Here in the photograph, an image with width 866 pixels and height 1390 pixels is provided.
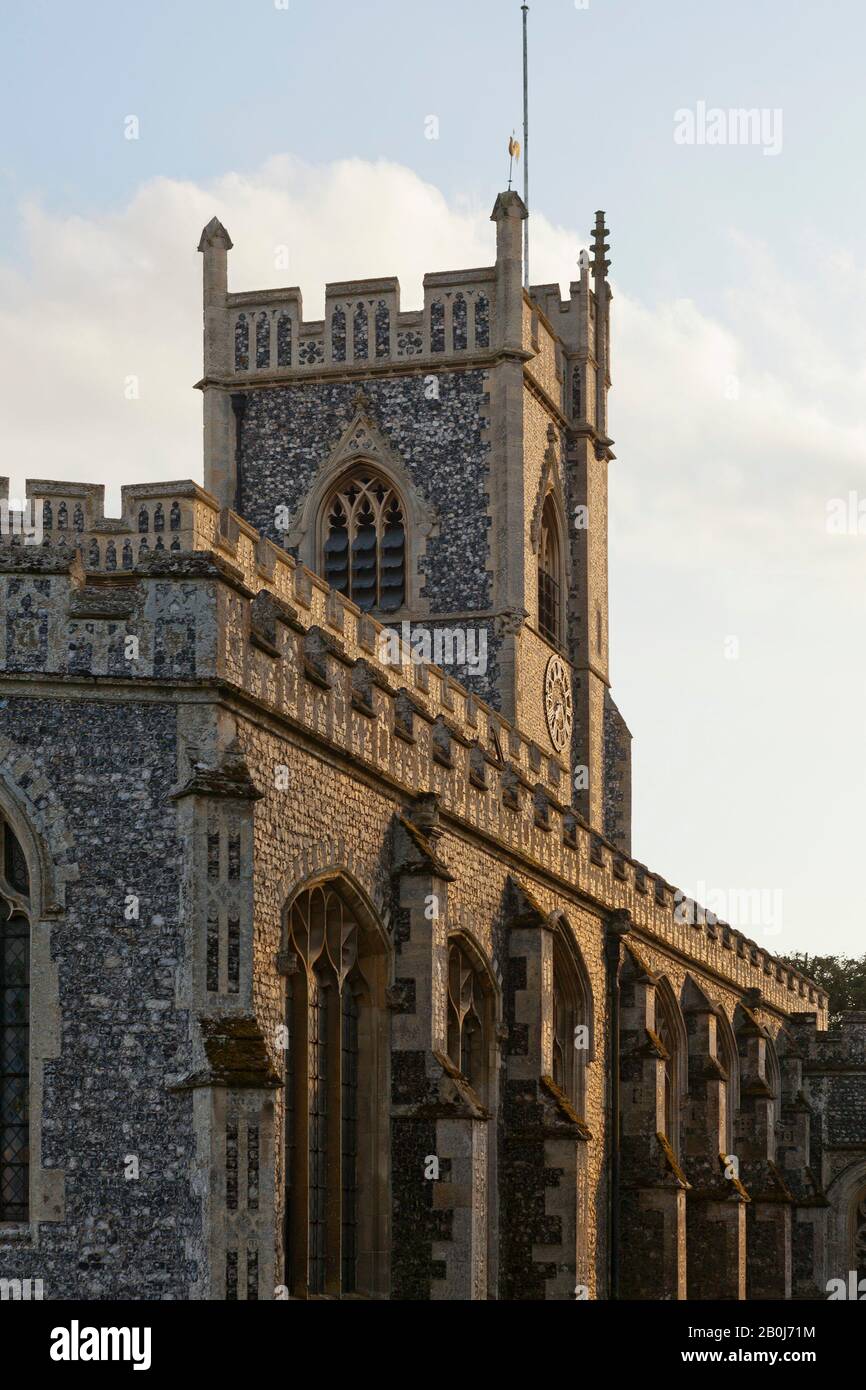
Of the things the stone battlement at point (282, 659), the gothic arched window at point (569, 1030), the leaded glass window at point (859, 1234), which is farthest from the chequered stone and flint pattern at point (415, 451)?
the leaded glass window at point (859, 1234)

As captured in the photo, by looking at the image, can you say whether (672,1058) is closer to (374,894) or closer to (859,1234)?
(859,1234)

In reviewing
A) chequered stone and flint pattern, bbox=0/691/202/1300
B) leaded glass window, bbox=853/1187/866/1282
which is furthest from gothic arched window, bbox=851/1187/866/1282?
chequered stone and flint pattern, bbox=0/691/202/1300

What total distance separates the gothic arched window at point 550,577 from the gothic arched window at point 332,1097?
2050 cm

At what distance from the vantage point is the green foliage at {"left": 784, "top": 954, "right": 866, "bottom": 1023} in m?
75.6

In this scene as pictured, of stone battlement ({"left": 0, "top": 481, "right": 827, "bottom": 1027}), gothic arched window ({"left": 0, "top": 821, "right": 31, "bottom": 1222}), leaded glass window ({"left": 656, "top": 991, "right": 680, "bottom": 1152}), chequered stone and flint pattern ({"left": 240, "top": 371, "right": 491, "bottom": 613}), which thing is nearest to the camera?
gothic arched window ({"left": 0, "top": 821, "right": 31, "bottom": 1222})

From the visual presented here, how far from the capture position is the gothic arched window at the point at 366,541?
41.5m

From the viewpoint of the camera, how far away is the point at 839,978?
7725cm

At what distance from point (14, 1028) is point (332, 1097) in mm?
4516

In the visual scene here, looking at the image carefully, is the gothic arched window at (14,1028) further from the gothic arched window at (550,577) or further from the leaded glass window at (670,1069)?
the gothic arched window at (550,577)

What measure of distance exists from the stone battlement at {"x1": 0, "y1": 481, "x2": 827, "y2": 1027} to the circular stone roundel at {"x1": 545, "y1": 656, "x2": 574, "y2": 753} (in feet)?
8.93

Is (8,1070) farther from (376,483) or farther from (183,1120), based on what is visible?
(376,483)

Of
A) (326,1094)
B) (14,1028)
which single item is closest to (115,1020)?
(14,1028)

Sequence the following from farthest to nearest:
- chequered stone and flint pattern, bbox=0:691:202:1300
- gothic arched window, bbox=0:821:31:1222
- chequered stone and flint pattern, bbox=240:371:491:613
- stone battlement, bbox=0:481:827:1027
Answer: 1. chequered stone and flint pattern, bbox=240:371:491:613
2. stone battlement, bbox=0:481:827:1027
3. gothic arched window, bbox=0:821:31:1222
4. chequered stone and flint pattern, bbox=0:691:202:1300

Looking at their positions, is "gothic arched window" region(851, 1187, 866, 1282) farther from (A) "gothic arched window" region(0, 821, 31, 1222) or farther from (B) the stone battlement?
(A) "gothic arched window" region(0, 821, 31, 1222)
